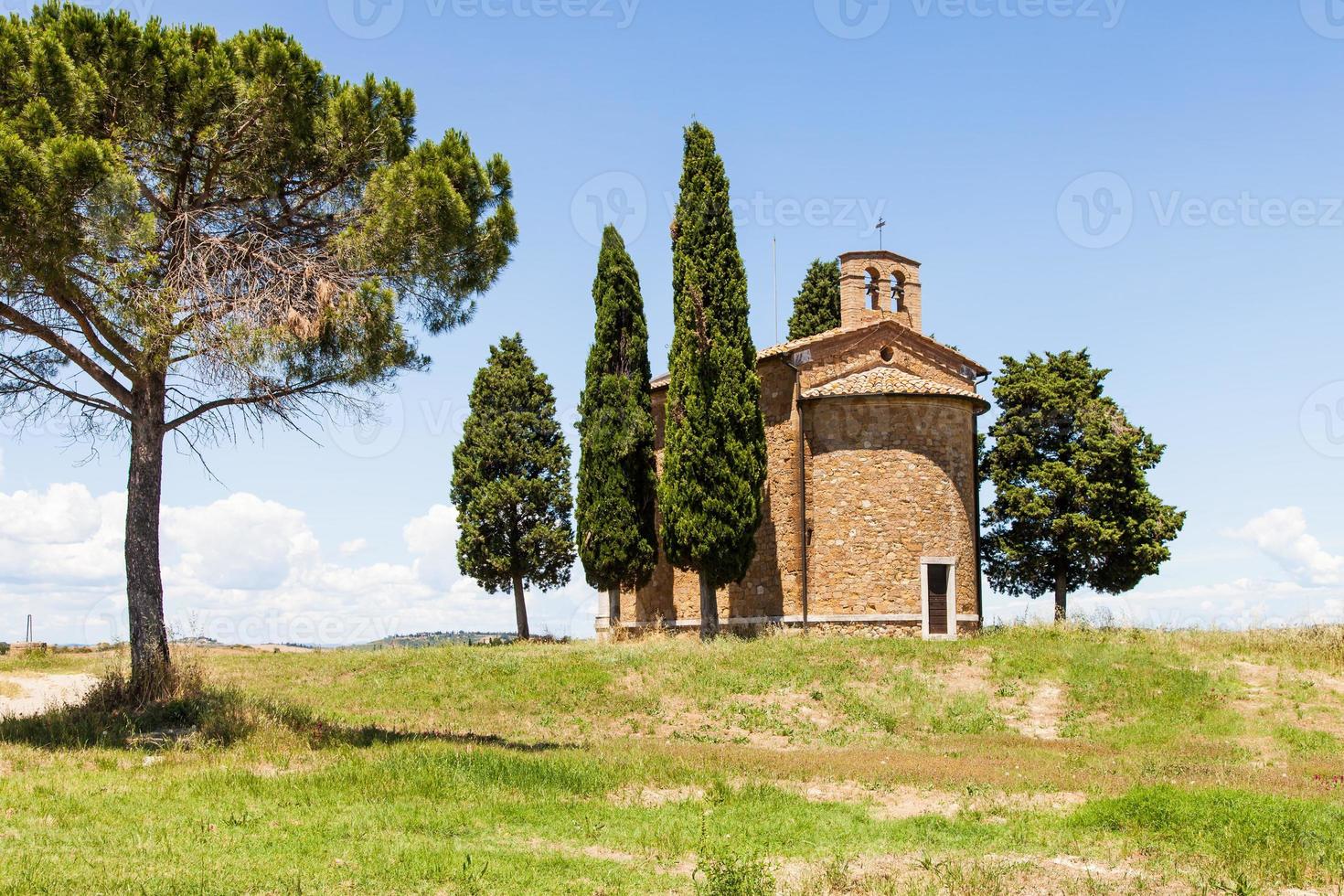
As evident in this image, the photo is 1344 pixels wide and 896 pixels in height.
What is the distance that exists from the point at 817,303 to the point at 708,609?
14241 mm

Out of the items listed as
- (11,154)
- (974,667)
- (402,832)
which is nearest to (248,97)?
(11,154)

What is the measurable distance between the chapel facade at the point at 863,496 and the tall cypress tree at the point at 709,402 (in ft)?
4.88

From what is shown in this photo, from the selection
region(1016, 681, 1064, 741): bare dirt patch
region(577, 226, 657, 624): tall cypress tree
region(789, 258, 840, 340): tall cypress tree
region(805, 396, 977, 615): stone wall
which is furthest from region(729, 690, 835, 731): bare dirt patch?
region(789, 258, 840, 340): tall cypress tree

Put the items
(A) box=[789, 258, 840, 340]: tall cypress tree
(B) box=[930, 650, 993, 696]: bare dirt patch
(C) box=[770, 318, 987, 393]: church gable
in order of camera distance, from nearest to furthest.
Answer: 1. (B) box=[930, 650, 993, 696]: bare dirt patch
2. (C) box=[770, 318, 987, 393]: church gable
3. (A) box=[789, 258, 840, 340]: tall cypress tree

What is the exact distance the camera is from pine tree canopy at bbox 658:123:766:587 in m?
26.3

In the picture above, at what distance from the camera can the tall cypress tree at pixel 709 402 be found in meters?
26.3

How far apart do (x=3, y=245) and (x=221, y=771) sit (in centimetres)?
712

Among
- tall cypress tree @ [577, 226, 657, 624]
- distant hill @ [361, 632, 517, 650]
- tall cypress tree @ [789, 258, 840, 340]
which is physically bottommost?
distant hill @ [361, 632, 517, 650]

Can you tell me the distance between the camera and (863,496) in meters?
27.0

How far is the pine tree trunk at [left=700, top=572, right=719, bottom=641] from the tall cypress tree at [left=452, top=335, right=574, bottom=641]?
795 centimetres

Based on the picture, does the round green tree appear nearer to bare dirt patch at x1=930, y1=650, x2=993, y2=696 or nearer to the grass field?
the grass field

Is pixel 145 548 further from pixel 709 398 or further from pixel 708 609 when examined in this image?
pixel 708 609

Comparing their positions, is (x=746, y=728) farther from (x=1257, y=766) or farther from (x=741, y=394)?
(x=741, y=394)

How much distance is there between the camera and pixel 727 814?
10734mm
